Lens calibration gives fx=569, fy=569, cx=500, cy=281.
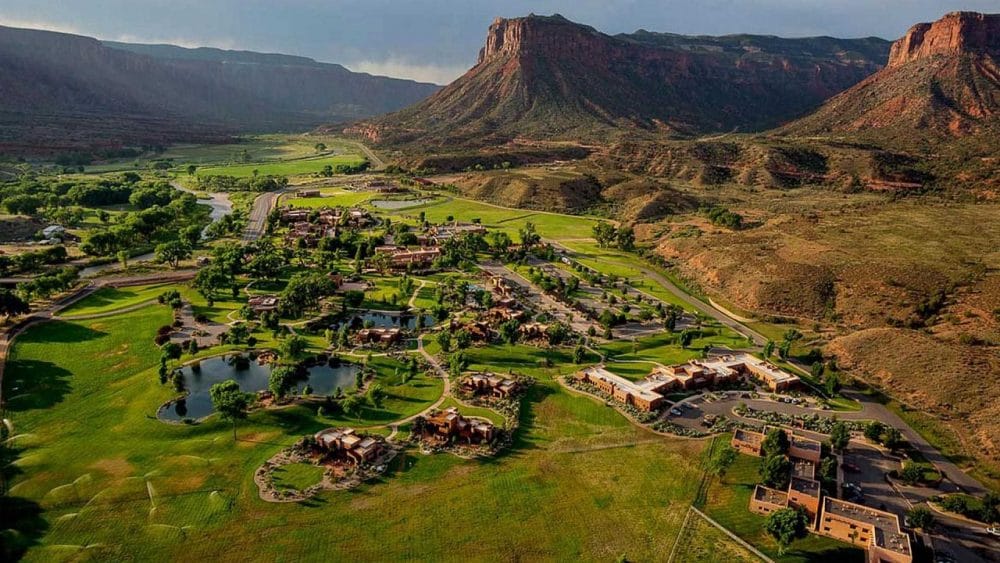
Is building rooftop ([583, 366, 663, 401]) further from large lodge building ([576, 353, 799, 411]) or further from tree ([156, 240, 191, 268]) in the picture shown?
tree ([156, 240, 191, 268])

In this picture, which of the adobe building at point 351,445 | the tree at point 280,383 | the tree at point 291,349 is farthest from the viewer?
the tree at point 291,349

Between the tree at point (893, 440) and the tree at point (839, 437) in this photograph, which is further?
the tree at point (893, 440)

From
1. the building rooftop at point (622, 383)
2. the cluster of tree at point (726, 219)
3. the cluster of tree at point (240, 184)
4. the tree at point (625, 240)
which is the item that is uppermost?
the cluster of tree at point (726, 219)

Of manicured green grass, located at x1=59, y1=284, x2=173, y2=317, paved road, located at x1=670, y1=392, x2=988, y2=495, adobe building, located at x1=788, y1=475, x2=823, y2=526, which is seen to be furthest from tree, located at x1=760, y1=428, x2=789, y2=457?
manicured green grass, located at x1=59, y1=284, x2=173, y2=317

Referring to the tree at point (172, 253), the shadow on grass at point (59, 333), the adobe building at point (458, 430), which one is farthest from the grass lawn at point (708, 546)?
the tree at point (172, 253)

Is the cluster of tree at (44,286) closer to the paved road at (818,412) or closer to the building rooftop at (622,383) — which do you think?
the building rooftop at (622,383)

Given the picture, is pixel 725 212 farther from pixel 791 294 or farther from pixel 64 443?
pixel 64 443

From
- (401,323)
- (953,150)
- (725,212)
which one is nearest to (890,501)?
(401,323)
